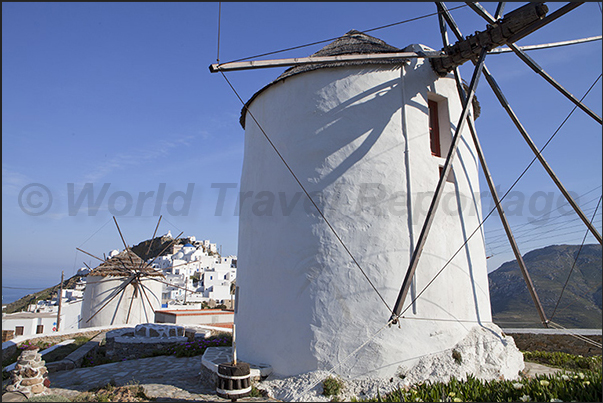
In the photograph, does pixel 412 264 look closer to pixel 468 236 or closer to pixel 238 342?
pixel 468 236

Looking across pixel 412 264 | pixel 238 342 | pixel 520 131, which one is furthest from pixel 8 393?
pixel 520 131

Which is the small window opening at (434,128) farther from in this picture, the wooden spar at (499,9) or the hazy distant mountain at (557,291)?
the hazy distant mountain at (557,291)

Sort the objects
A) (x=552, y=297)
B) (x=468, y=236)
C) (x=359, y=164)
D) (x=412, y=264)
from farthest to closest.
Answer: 1. (x=552, y=297)
2. (x=468, y=236)
3. (x=359, y=164)
4. (x=412, y=264)

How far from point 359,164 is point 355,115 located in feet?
2.82

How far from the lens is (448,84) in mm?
7500

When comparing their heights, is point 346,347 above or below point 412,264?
below

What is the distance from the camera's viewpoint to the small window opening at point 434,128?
7367 mm

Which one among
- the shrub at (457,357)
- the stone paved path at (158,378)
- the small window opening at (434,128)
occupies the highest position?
the small window opening at (434,128)

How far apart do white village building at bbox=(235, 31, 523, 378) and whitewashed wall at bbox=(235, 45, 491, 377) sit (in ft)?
0.06

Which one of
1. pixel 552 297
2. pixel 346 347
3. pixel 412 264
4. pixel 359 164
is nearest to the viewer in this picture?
pixel 412 264

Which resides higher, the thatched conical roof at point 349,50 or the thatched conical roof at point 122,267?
the thatched conical roof at point 349,50

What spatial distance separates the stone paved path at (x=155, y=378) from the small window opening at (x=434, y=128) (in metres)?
5.22

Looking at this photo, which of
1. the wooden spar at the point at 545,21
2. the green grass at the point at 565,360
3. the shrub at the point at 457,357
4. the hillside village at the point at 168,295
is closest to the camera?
the wooden spar at the point at 545,21

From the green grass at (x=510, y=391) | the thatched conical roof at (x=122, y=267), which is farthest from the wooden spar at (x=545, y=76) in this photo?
the thatched conical roof at (x=122, y=267)
